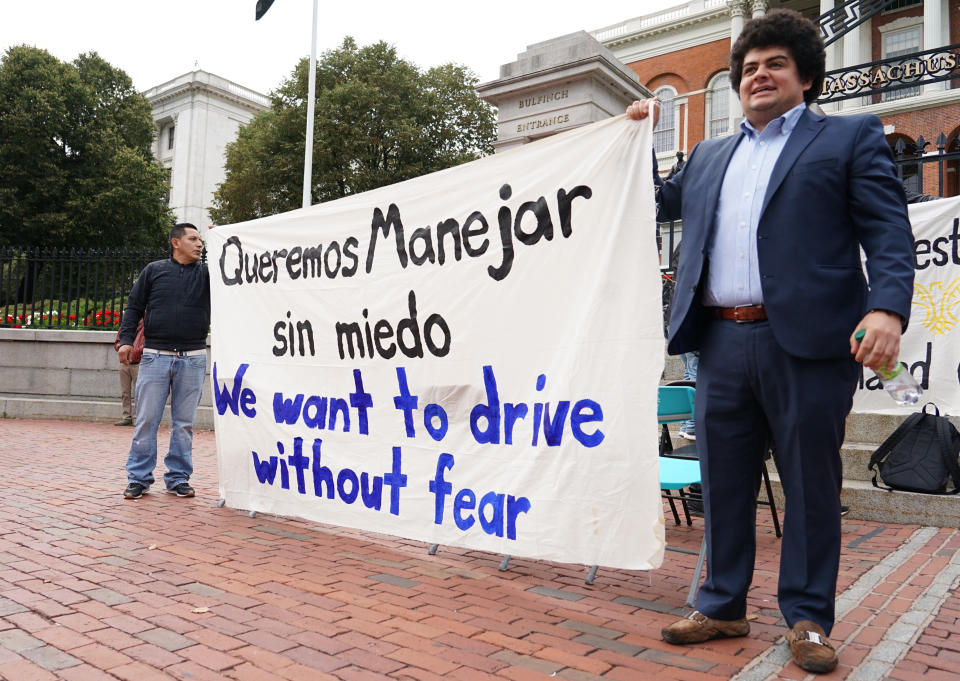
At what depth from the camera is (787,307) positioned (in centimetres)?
256

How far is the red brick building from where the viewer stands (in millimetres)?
27031

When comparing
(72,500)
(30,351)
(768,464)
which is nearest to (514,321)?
(768,464)

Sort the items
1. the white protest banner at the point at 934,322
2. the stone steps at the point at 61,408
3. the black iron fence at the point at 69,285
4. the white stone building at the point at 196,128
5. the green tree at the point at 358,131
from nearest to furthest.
A: the white protest banner at the point at 934,322, the stone steps at the point at 61,408, the black iron fence at the point at 69,285, the green tree at the point at 358,131, the white stone building at the point at 196,128

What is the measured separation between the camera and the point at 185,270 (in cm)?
582

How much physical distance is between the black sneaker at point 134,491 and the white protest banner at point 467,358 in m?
0.89

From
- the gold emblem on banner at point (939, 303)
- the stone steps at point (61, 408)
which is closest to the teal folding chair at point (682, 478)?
the gold emblem on banner at point (939, 303)

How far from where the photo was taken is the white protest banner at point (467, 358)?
319 cm

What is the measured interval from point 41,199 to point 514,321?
3374 centimetres

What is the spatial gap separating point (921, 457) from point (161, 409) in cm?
551

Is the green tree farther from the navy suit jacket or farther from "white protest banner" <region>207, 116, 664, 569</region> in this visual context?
the navy suit jacket

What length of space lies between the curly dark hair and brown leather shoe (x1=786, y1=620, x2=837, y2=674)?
199 centimetres

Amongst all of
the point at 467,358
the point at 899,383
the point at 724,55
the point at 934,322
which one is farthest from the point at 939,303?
the point at 724,55

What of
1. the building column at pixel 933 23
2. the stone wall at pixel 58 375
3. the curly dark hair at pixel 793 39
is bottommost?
the stone wall at pixel 58 375

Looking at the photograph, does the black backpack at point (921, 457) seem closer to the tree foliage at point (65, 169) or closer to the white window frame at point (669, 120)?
the white window frame at point (669, 120)
